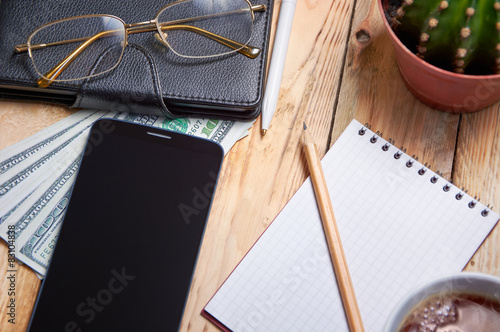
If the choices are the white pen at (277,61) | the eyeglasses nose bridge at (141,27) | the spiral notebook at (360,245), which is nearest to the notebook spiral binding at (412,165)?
the spiral notebook at (360,245)

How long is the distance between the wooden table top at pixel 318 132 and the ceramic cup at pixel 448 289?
0.43 ft

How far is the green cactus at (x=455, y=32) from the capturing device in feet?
1.42

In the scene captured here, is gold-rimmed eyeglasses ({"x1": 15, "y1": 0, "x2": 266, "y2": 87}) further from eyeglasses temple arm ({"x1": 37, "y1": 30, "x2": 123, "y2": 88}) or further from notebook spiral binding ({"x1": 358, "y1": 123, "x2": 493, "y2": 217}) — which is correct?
notebook spiral binding ({"x1": 358, "y1": 123, "x2": 493, "y2": 217})

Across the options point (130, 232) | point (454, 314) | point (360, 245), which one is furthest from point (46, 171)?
point (454, 314)

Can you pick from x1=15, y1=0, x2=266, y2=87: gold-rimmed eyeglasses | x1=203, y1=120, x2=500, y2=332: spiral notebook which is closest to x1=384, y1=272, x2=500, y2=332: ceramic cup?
x1=203, y1=120, x2=500, y2=332: spiral notebook

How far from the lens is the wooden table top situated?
0.57m

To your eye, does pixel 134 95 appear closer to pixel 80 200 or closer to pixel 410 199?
pixel 80 200

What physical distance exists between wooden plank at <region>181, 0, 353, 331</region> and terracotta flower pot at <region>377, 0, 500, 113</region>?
110 mm

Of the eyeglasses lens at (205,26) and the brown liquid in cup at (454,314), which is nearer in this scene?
the brown liquid in cup at (454,314)

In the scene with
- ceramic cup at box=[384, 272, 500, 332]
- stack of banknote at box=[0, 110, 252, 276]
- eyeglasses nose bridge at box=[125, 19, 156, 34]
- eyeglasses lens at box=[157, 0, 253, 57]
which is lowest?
ceramic cup at box=[384, 272, 500, 332]

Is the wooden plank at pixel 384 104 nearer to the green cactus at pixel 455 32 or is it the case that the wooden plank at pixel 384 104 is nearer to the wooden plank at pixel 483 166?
the wooden plank at pixel 483 166

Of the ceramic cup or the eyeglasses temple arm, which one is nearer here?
the ceramic cup

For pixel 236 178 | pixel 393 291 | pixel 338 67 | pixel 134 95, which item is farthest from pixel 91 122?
pixel 393 291

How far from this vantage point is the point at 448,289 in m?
0.44
